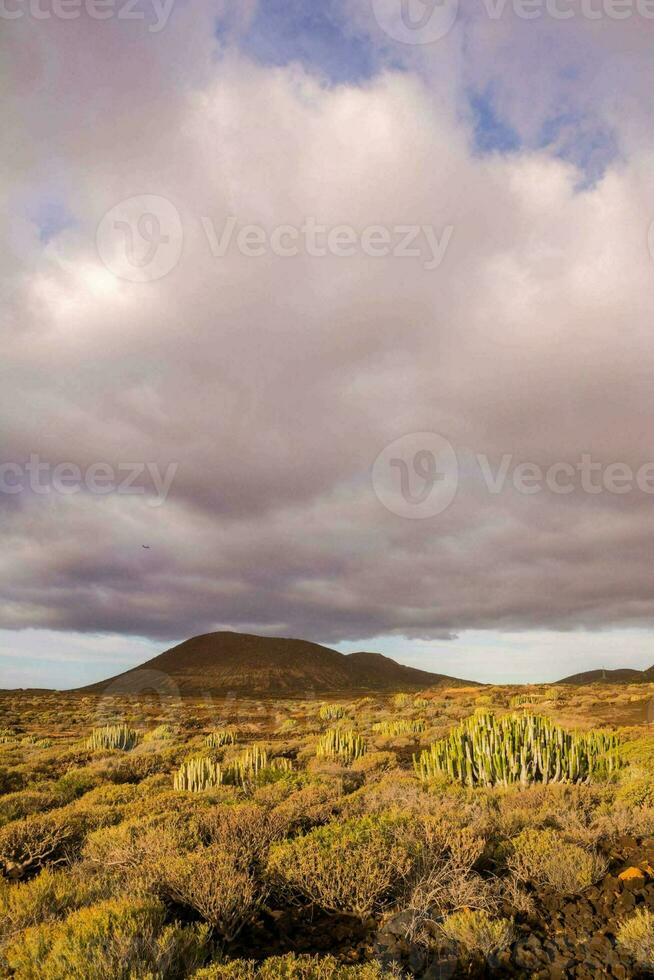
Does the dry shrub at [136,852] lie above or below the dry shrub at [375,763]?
above

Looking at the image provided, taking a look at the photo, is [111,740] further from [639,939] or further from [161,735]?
[639,939]

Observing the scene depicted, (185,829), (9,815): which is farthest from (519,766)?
(9,815)

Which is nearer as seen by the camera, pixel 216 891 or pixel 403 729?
pixel 216 891

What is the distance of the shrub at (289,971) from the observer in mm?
4109

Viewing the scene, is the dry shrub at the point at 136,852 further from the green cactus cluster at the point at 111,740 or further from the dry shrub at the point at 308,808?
the green cactus cluster at the point at 111,740

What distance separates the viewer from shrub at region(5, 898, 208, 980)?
417cm

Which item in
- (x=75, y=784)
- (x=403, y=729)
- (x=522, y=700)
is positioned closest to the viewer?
(x=75, y=784)

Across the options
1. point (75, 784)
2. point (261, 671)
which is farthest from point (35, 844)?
point (261, 671)

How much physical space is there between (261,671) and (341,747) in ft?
261

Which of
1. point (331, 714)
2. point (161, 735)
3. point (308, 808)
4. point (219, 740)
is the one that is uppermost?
point (308, 808)

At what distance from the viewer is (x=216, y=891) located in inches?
227

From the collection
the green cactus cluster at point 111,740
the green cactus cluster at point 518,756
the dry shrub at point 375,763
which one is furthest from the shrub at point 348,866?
the green cactus cluster at point 111,740

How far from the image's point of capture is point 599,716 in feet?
88.2

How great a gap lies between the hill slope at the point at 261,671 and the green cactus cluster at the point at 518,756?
201 ft
